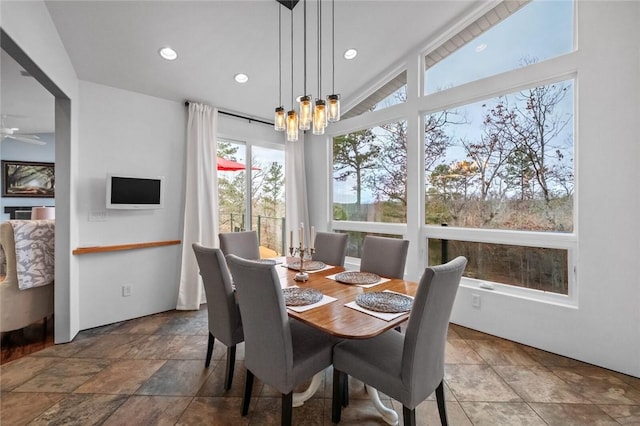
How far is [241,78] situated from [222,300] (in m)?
2.59

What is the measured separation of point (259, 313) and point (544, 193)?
109 inches

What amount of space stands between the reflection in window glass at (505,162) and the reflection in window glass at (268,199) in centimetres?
232

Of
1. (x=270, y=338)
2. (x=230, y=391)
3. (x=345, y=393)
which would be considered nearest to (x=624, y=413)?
(x=345, y=393)

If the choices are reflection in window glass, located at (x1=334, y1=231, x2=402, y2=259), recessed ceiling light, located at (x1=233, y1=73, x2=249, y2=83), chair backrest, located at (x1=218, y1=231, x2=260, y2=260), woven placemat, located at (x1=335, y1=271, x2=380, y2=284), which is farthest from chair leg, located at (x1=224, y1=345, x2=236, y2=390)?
recessed ceiling light, located at (x1=233, y1=73, x2=249, y2=83)

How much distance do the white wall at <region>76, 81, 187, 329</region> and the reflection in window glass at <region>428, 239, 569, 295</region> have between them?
335 cm

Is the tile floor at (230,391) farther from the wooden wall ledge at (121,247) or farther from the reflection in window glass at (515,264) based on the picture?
the wooden wall ledge at (121,247)

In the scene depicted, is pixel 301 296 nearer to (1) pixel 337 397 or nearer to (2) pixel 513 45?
(1) pixel 337 397

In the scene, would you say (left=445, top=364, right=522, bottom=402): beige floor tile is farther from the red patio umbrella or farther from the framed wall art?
the framed wall art

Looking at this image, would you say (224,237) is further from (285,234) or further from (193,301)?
(285,234)

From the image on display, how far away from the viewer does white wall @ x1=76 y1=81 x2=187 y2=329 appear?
2883 mm

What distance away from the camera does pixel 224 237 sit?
113 inches

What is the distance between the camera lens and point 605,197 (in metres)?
2.21

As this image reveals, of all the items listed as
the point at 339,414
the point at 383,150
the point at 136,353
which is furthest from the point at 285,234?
the point at 339,414

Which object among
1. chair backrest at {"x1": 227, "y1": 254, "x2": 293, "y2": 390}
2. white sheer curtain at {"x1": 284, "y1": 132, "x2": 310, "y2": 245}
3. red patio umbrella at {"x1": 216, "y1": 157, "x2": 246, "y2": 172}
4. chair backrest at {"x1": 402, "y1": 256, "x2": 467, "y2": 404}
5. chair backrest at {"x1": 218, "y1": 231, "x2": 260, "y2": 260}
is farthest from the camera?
white sheer curtain at {"x1": 284, "y1": 132, "x2": 310, "y2": 245}
